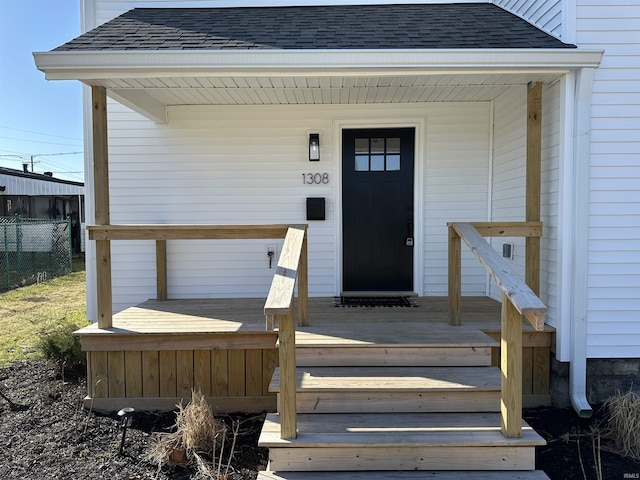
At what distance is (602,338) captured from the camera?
142 inches

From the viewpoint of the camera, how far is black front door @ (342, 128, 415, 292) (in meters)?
5.12

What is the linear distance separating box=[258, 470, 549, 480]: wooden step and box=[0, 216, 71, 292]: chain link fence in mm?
8738

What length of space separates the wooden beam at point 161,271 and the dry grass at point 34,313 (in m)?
1.01

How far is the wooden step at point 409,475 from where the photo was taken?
250 cm

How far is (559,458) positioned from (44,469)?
130 inches

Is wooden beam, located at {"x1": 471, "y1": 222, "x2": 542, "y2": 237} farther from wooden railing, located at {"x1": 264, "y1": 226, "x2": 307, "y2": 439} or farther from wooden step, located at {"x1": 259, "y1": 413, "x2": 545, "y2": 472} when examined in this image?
wooden railing, located at {"x1": 264, "y1": 226, "x2": 307, "y2": 439}

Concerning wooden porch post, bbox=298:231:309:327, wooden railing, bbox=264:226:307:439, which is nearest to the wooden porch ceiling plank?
wooden porch post, bbox=298:231:309:327

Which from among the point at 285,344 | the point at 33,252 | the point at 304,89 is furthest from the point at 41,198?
the point at 285,344

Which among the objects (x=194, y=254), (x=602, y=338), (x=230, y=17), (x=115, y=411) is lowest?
(x=115, y=411)

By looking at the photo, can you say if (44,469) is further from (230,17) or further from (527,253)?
(230,17)

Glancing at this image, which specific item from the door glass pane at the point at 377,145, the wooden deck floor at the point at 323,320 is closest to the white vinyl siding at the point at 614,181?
the wooden deck floor at the point at 323,320

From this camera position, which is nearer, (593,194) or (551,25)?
(593,194)

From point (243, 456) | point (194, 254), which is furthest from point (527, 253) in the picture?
point (194, 254)

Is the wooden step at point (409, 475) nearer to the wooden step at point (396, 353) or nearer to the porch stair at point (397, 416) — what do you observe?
the porch stair at point (397, 416)
